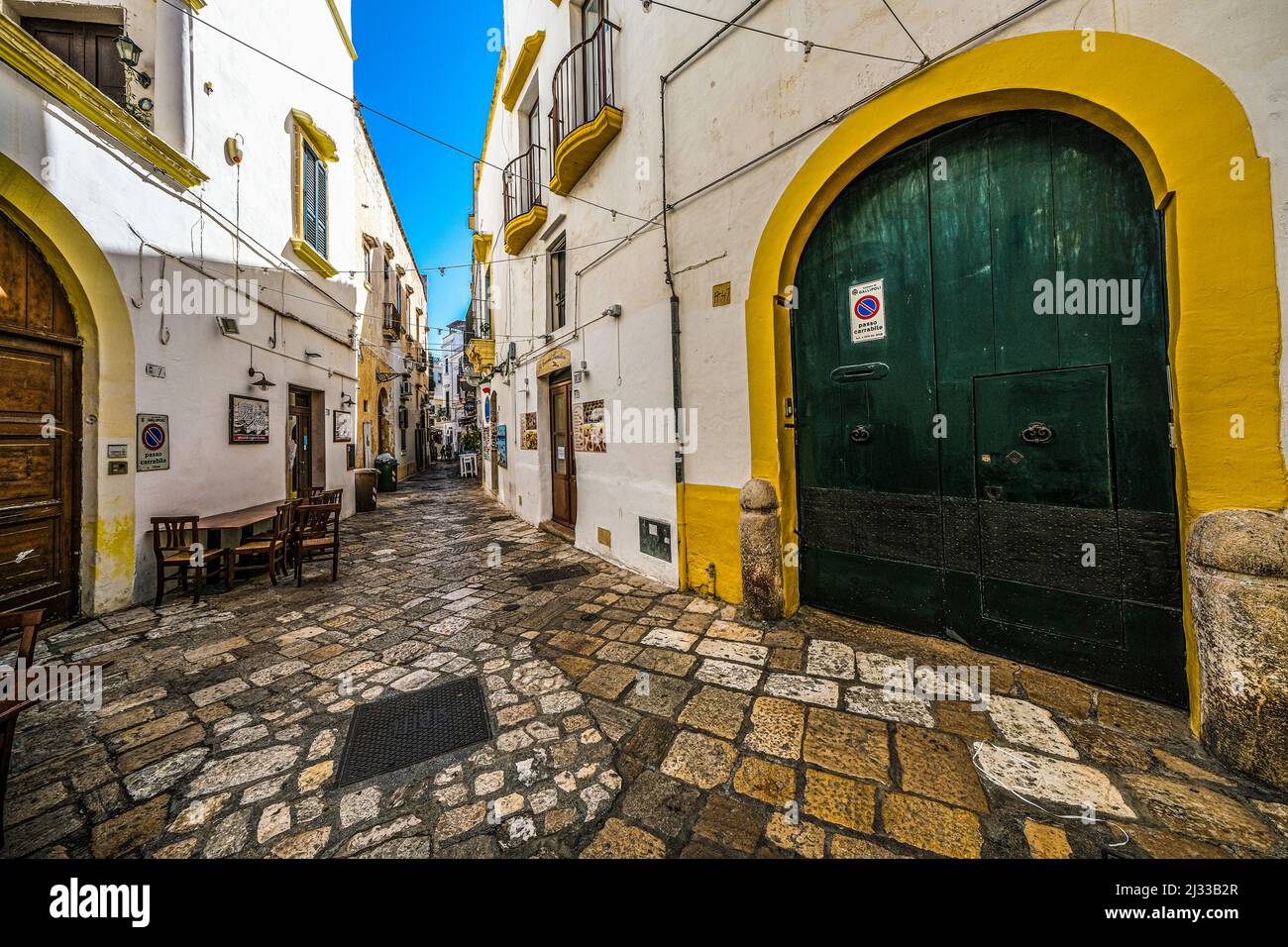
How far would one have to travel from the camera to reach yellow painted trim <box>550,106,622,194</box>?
5488 mm

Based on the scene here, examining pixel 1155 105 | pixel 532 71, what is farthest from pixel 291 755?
pixel 532 71

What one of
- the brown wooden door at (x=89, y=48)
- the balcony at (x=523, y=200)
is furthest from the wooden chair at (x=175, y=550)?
the balcony at (x=523, y=200)

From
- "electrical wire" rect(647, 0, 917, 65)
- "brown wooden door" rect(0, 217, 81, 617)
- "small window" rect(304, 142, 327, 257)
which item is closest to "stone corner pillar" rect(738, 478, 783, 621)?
"electrical wire" rect(647, 0, 917, 65)

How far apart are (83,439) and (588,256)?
580 centimetres

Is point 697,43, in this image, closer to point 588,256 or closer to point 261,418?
point 588,256

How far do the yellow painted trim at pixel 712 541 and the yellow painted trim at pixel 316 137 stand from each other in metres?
9.37

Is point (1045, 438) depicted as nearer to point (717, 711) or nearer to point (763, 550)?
point (763, 550)

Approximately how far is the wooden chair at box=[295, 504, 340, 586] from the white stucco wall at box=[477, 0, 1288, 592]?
311 cm

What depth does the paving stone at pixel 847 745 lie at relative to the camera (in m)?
2.11

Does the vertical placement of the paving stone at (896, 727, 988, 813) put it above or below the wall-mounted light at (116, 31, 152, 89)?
below

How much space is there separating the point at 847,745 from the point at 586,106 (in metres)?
7.40

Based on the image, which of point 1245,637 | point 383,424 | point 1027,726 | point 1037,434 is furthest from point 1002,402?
point 383,424

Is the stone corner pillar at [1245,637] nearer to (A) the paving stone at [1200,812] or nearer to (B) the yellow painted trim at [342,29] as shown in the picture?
(A) the paving stone at [1200,812]

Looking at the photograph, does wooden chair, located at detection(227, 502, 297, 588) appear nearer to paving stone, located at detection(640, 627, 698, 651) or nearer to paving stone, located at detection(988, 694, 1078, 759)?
paving stone, located at detection(640, 627, 698, 651)
